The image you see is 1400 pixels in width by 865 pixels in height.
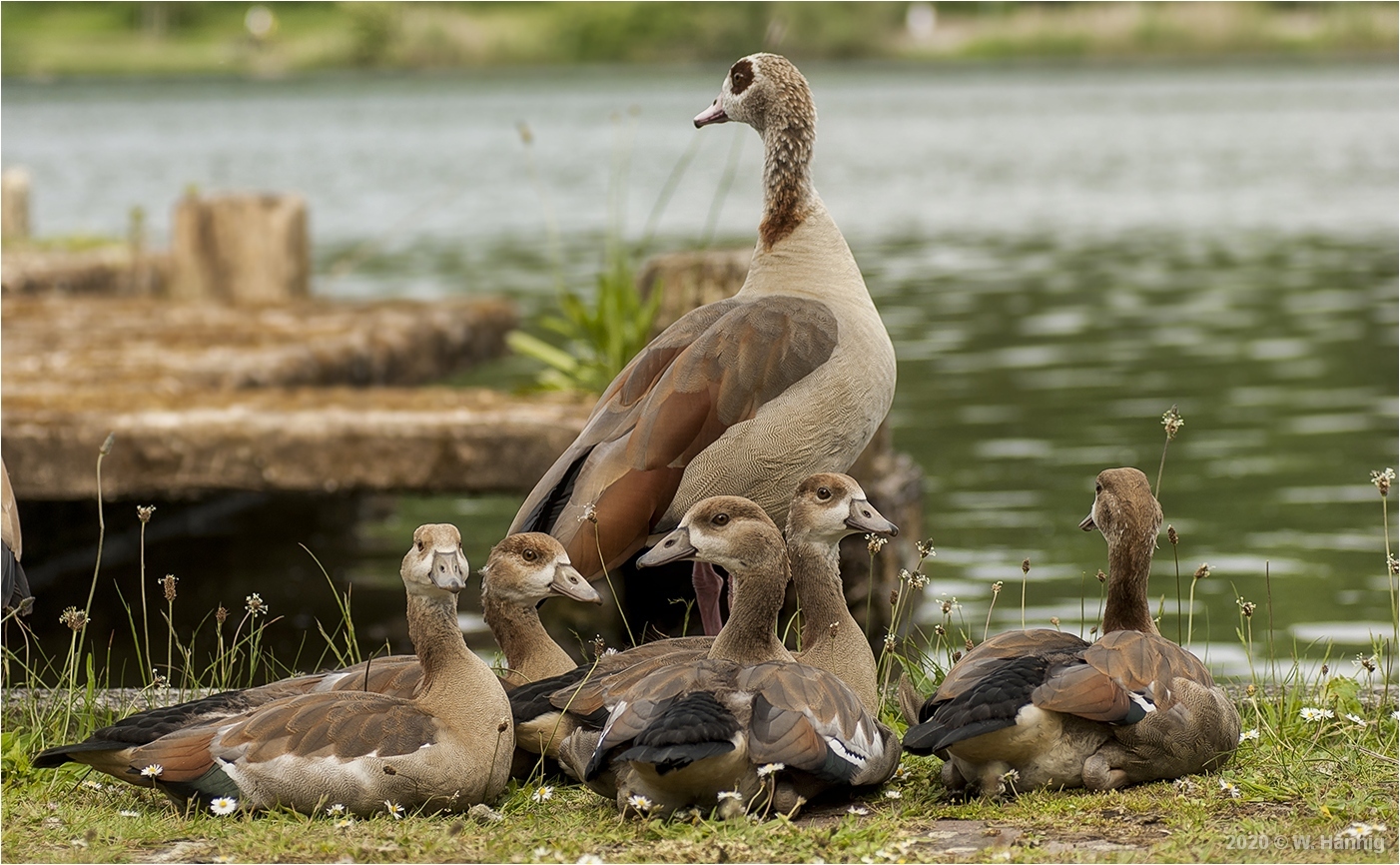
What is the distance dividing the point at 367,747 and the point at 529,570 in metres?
0.83

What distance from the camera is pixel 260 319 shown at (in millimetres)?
13383

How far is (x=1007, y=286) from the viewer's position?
25250 millimetres

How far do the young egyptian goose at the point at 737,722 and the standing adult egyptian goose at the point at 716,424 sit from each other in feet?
2.53

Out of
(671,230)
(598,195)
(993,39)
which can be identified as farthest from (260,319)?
(993,39)

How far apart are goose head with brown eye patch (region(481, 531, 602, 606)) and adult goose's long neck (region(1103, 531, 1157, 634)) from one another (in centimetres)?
170

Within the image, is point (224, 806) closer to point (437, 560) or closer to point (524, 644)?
point (437, 560)

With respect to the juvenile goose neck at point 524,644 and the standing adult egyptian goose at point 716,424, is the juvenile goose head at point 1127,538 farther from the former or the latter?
the juvenile goose neck at point 524,644

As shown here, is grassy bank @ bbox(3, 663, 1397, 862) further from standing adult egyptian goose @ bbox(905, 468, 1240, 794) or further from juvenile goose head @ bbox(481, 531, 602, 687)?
juvenile goose head @ bbox(481, 531, 602, 687)

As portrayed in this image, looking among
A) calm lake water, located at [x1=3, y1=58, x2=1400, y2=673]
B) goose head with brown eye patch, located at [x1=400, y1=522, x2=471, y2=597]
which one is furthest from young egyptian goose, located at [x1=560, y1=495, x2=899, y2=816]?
calm lake water, located at [x1=3, y1=58, x2=1400, y2=673]

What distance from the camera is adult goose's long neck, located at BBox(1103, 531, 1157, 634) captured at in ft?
17.9

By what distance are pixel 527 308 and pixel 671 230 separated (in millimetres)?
11289

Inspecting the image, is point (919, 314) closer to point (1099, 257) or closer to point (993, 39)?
point (1099, 257)

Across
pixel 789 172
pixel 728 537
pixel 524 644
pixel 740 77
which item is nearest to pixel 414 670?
pixel 524 644

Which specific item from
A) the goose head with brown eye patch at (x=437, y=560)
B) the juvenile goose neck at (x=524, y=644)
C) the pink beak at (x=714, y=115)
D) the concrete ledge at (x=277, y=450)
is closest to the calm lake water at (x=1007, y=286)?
the pink beak at (x=714, y=115)
